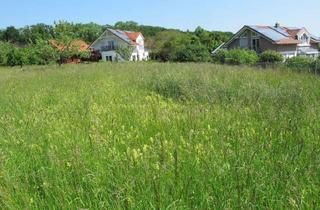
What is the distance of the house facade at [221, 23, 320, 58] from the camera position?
5078 cm

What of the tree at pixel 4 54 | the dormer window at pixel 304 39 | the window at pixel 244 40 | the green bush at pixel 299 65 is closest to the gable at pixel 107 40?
the tree at pixel 4 54

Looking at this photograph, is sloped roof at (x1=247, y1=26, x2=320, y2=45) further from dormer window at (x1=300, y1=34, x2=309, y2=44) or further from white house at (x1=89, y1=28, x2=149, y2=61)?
white house at (x1=89, y1=28, x2=149, y2=61)

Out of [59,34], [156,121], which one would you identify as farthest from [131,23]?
[156,121]

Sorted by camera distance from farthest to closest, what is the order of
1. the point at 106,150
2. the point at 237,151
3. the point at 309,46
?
1. the point at 309,46
2. the point at 106,150
3. the point at 237,151

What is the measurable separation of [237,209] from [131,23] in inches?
5265

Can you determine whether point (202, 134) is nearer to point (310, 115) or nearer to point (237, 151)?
point (237, 151)

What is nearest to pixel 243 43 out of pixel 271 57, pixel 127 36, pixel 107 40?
pixel 271 57

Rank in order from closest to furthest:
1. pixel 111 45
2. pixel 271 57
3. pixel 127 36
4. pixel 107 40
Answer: pixel 271 57, pixel 111 45, pixel 107 40, pixel 127 36

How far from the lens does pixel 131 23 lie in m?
132

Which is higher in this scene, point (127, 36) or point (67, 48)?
point (127, 36)

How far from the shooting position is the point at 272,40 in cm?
4981

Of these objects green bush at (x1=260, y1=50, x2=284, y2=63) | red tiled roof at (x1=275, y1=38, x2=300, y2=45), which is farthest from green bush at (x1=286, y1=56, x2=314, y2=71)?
red tiled roof at (x1=275, y1=38, x2=300, y2=45)

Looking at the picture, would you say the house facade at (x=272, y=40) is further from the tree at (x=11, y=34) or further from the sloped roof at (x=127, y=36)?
the tree at (x=11, y=34)

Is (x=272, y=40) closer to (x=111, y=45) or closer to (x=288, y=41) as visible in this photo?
(x=288, y=41)
